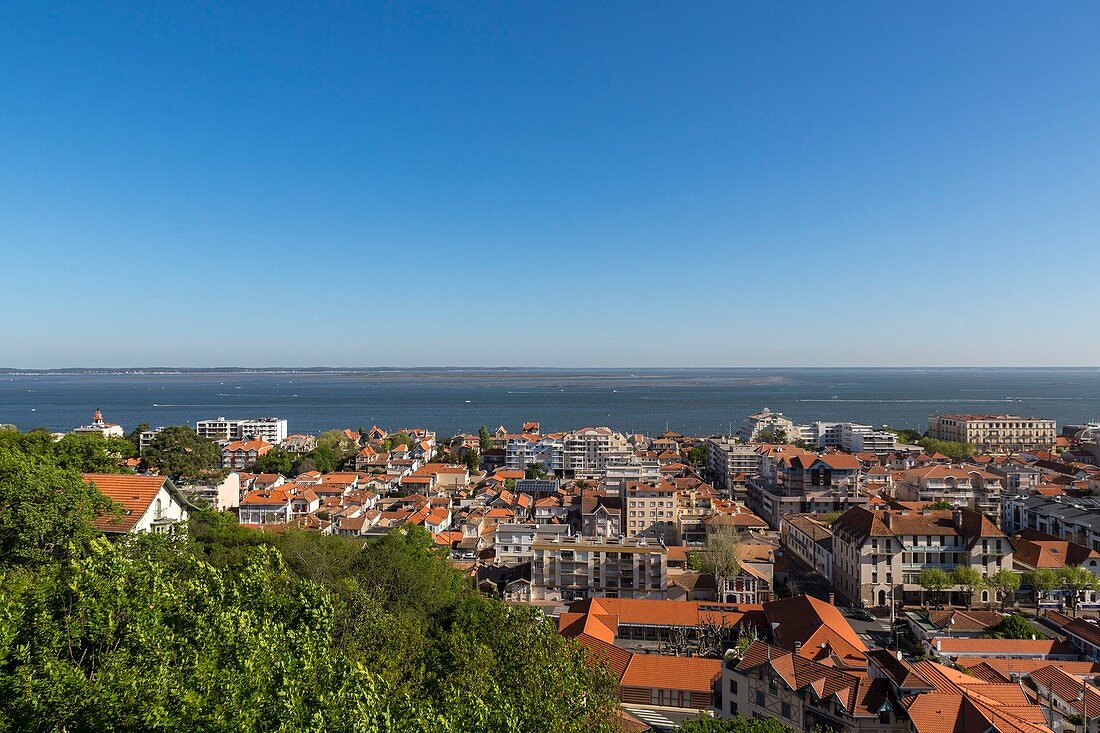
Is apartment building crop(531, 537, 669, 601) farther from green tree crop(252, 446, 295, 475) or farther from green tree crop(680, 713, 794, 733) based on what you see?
green tree crop(252, 446, 295, 475)

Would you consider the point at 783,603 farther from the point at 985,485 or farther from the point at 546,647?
the point at 985,485

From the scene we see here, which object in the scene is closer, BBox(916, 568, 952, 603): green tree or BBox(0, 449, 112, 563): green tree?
BBox(0, 449, 112, 563): green tree

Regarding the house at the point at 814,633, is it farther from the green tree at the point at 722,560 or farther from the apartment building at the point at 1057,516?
the apartment building at the point at 1057,516

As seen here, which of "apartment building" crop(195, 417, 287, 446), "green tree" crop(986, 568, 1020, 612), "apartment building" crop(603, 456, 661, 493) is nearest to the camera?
"green tree" crop(986, 568, 1020, 612)

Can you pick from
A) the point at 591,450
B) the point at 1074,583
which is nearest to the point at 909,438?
the point at 591,450

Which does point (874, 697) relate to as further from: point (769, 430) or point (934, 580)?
point (769, 430)

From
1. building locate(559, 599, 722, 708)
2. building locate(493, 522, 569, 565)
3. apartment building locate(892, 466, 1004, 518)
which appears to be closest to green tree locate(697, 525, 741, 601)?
building locate(493, 522, 569, 565)

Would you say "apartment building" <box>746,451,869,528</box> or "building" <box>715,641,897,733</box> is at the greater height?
"building" <box>715,641,897,733</box>

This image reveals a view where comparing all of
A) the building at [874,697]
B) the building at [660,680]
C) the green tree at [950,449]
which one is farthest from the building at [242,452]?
the green tree at [950,449]
